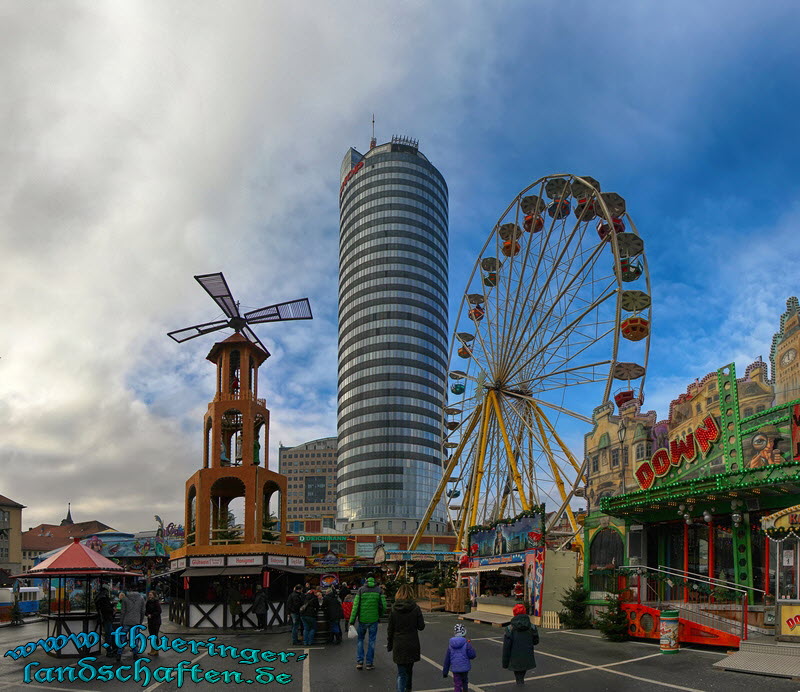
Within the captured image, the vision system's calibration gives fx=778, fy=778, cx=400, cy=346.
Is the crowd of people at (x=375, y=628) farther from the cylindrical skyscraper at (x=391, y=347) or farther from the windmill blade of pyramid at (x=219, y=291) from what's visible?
the cylindrical skyscraper at (x=391, y=347)

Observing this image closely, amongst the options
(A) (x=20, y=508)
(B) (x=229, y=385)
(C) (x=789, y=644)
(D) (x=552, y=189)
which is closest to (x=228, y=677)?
(C) (x=789, y=644)

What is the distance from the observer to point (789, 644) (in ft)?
53.2

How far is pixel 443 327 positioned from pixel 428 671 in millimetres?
138003

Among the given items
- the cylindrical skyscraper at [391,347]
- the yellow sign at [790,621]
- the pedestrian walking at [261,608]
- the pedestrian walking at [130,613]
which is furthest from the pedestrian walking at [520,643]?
the cylindrical skyscraper at [391,347]

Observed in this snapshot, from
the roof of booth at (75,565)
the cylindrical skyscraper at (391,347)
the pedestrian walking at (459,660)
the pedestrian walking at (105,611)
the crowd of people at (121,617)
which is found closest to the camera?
the pedestrian walking at (459,660)

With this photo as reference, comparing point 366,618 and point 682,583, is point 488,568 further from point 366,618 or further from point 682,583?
point 366,618

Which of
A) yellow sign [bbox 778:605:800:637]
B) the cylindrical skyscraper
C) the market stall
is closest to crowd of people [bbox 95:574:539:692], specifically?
yellow sign [bbox 778:605:800:637]

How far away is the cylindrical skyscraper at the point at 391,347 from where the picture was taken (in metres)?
140

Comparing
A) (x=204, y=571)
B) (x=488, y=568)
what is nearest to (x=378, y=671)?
(x=204, y=571)

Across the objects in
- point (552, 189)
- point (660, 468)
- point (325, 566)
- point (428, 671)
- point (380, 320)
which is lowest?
point (325, 566)

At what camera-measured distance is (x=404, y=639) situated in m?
12.2

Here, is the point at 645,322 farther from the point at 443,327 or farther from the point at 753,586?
the point at 443,327

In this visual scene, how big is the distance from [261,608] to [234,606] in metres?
1.71

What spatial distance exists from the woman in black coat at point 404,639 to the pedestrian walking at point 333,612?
894 cm
